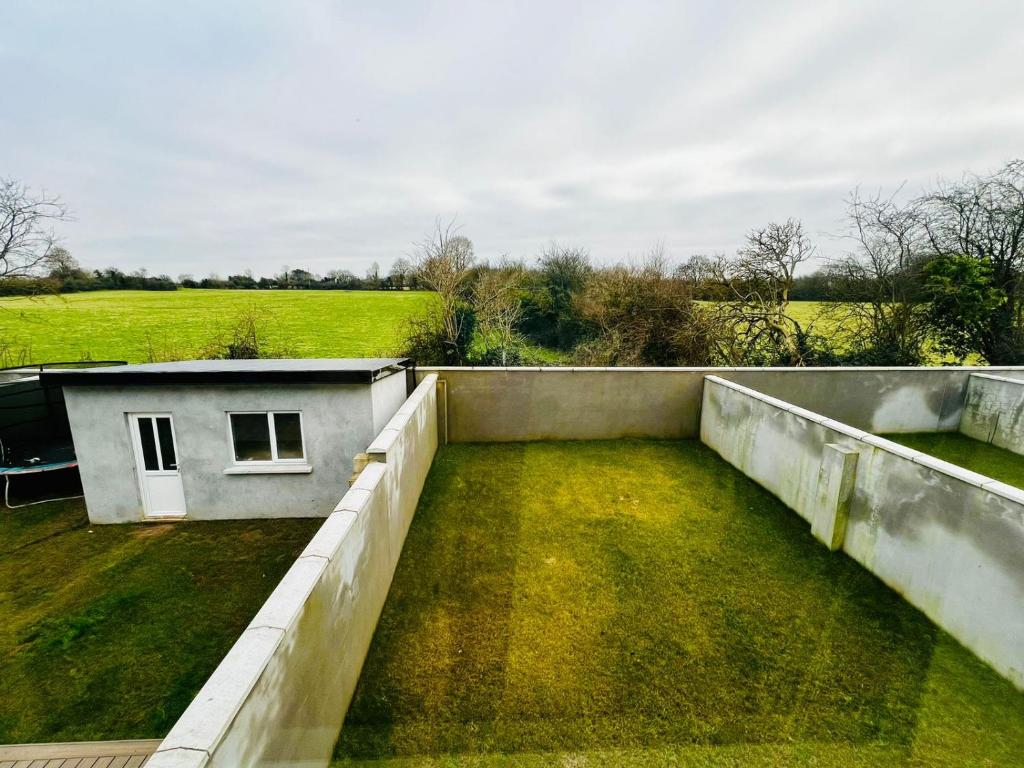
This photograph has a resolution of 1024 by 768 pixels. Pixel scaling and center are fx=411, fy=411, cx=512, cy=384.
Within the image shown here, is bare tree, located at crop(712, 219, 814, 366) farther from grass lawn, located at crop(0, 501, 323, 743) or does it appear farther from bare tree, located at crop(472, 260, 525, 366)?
grass lawn, located at crop(0, 501, 323, 743)

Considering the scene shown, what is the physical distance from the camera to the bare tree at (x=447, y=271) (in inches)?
554

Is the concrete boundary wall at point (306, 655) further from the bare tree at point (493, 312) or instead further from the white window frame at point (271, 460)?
the bare tree at point (493, 312)

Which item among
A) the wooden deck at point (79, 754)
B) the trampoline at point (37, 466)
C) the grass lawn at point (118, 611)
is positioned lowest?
the grass lawn at point (118, 611)

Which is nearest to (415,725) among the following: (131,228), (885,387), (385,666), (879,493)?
(385,666)

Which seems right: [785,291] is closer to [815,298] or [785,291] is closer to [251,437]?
[815,298]

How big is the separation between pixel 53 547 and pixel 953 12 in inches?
676

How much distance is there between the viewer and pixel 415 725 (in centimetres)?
296

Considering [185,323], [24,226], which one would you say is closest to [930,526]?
[24,226]

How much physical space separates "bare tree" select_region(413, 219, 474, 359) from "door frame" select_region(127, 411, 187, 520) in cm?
862

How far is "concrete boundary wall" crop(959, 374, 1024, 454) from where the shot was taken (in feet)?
26.5

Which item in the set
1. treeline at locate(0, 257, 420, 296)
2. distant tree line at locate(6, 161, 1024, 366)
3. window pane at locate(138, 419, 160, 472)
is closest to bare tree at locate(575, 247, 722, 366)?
distant tree line at locate(6, 161, 1024, 366)

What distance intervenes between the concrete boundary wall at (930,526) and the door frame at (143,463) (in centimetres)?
896

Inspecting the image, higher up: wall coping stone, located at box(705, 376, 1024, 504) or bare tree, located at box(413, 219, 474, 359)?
bare tree, located at box(413, 219, 474, 359)

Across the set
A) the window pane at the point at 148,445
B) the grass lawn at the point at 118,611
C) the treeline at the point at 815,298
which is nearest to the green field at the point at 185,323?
the treeline at the point at 815,298
